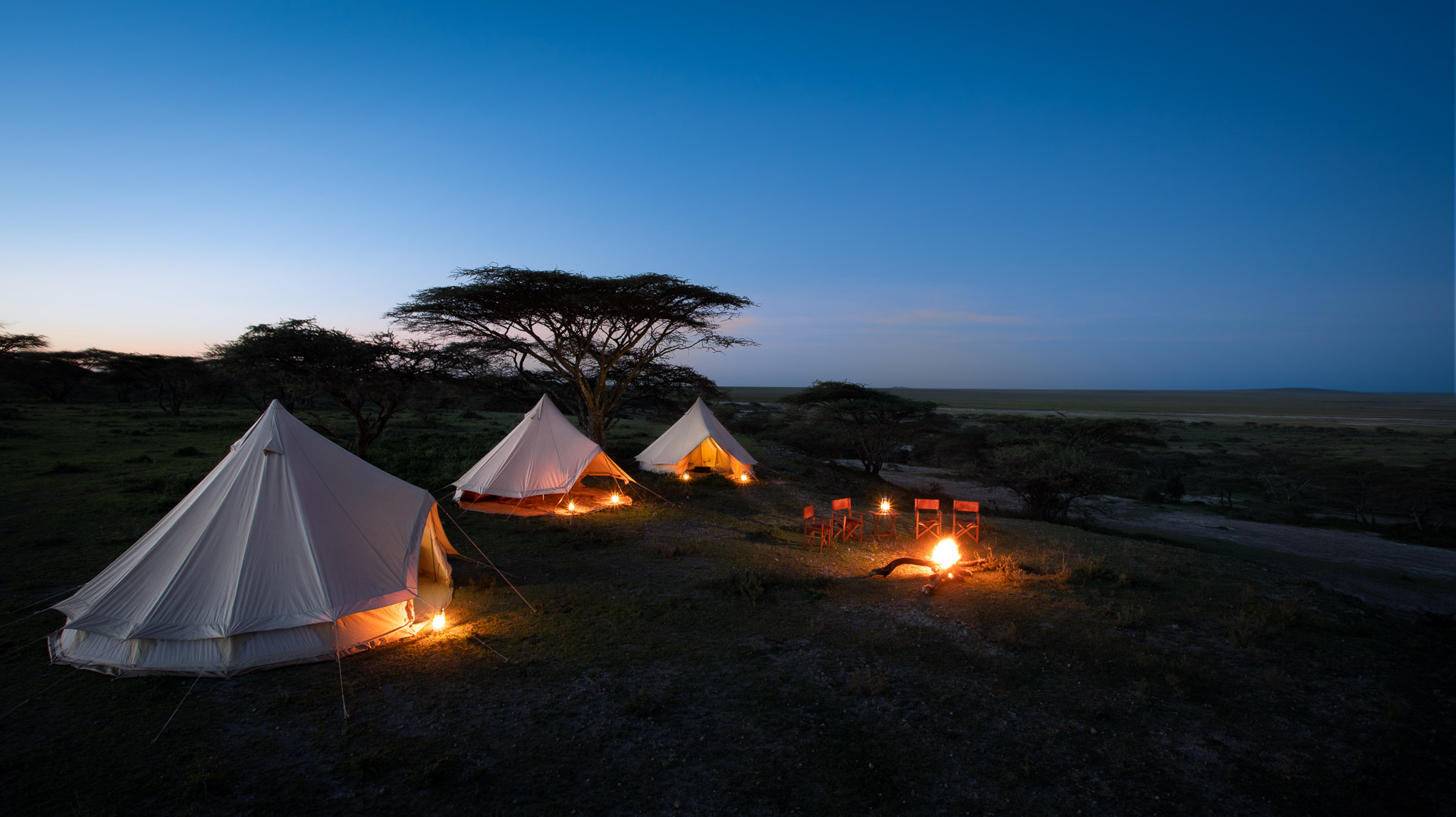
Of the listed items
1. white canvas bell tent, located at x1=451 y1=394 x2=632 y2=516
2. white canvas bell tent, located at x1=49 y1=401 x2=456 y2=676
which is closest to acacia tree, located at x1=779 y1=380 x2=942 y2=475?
white canvas bell tent, located at x1=451 y1=394 x2=632 y2=516

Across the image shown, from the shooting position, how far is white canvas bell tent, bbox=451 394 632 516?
12.3m

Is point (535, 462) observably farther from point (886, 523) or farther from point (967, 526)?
point (967, 526)

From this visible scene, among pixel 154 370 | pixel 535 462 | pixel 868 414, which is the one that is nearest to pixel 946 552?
pixel 535 462

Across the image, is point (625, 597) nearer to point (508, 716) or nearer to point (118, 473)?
point (508, 716)

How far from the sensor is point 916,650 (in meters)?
5.94

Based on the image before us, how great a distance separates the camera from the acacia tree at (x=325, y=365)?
13953mm

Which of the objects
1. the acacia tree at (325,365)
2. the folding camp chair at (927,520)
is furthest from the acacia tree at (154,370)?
the folding camp chair at (927,520)

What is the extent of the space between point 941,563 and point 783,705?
474 centimetres

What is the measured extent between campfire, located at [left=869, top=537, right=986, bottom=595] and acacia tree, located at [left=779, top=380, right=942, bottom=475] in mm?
13464

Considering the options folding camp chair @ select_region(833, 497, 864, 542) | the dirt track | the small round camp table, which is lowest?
the dirt track

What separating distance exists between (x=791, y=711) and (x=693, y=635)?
1813 mm

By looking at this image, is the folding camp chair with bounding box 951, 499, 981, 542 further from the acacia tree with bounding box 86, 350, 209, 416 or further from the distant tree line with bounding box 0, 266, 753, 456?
the acacia tree with bounding box 86, 350, 209, 416

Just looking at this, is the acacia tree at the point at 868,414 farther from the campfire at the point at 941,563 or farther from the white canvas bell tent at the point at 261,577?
the white canvas bell tent at the point at 261,577

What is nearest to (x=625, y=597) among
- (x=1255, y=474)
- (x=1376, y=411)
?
(x=1255, y=474)
